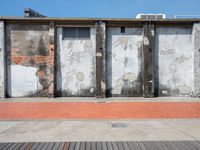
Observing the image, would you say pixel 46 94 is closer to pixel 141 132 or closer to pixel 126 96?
pixel 126 96

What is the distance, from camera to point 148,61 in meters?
20.0

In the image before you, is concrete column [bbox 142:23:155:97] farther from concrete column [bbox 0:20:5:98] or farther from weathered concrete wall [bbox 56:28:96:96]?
concrete column [bbox 0:20:5:98]

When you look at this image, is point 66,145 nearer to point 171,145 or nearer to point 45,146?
point 45,146

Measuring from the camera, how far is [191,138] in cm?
783

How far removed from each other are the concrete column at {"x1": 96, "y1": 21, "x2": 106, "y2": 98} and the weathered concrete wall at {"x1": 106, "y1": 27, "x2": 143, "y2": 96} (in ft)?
1.86

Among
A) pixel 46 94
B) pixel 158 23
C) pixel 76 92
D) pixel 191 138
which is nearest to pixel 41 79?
pixel 46 94

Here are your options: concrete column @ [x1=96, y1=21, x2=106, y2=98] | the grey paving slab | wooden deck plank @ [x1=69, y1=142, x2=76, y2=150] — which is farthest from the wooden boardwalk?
concrete column @ [x1=96, y1=21, x2=106, y2=98]

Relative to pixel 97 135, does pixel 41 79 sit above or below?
above

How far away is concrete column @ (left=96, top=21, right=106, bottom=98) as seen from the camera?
19.8 m

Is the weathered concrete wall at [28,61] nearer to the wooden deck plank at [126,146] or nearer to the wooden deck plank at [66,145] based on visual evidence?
the wooden deck plank at [66,145]

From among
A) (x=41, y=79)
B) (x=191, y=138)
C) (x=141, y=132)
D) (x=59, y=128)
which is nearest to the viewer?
(x=191, y=138)

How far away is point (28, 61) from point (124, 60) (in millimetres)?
6479

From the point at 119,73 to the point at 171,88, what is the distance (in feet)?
12.2

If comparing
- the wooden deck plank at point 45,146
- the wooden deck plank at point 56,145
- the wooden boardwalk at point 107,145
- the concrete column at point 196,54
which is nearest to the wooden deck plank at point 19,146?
the wooden boardwalk at point 107,145
